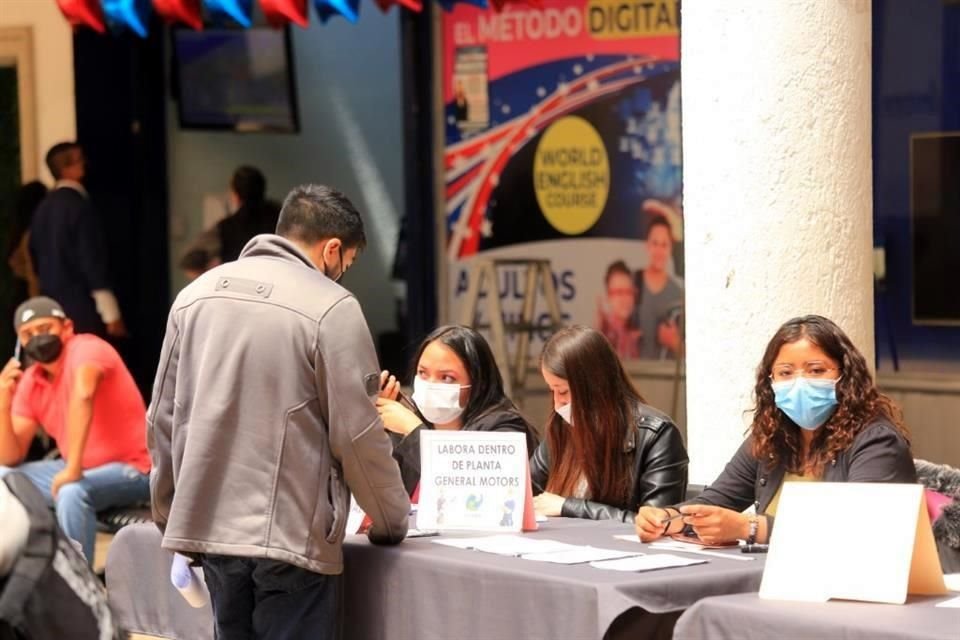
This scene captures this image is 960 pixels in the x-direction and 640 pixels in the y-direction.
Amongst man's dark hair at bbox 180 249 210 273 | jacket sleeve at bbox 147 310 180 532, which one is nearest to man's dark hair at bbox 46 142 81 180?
man's dark hair at bbox 180 249 210 273

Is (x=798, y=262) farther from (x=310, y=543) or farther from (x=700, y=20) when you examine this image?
(x=310, y=543)

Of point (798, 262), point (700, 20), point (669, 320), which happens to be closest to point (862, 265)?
point (798, 262)

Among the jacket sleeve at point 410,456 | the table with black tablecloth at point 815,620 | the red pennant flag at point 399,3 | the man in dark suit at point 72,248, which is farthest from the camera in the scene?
the man in dark suit at point 72,248

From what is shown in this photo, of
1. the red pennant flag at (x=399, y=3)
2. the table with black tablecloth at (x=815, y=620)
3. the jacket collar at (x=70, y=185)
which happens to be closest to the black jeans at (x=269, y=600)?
the table with black tablecloth at (x=815, y=620)

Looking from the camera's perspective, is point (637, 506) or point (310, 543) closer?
point (310, 543)

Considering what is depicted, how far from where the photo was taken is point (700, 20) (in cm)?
569

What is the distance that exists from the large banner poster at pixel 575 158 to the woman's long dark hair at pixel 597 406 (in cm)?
417

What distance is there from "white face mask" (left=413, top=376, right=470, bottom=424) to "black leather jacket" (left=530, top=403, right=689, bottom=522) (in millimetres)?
453

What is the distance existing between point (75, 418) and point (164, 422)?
296 centimetres

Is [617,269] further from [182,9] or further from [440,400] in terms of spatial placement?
[440,400]

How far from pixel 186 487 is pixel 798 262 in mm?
2079

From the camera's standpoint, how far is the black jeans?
4.33 meters

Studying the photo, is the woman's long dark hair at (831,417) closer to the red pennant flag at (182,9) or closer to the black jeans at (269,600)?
the black jeans at (269,600)

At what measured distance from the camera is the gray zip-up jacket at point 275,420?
4293mm
